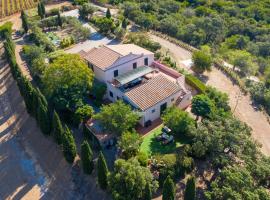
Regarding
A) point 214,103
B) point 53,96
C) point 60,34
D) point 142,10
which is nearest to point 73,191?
point 53,96

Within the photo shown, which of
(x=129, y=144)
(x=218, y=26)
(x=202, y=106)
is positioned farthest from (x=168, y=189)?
(x=218, y=26)

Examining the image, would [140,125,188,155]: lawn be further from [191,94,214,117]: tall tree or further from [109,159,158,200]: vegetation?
[109,159,158,200]: vegetation

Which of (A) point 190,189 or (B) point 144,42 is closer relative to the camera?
(A) point 190,189

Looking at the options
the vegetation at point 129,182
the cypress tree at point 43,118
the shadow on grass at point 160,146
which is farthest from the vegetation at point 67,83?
the vegetation at point 129,182

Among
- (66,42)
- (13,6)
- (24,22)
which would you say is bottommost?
(13,6)

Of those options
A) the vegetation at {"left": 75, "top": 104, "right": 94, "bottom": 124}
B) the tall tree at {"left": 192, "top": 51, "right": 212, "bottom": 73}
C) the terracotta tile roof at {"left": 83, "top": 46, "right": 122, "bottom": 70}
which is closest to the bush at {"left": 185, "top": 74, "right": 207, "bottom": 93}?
the tall tree at {"left": 192, "top": 51, "right": 212, "bottom": 73}

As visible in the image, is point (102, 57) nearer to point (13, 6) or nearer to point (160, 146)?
point (160, 146)
